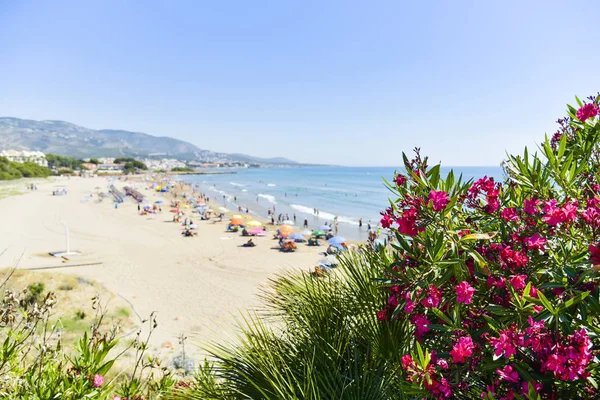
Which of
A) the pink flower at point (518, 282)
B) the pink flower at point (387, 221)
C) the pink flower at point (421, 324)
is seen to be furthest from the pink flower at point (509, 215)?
the pink flower at point (421, 324)

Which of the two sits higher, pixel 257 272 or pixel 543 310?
pixel 543 310

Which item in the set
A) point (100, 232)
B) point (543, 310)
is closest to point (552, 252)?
point (543, 310)

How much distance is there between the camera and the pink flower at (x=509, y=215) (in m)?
2.19

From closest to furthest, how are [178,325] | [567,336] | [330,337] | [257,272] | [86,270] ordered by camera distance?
1. [567,336]
2. [330,337]
3. [178,325]
4. [86,270]
5. [257,272]

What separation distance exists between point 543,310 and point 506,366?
338mm

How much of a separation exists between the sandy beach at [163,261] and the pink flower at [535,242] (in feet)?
18.9

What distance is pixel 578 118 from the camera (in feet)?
8.16

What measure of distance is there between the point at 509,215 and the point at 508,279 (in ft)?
1.41

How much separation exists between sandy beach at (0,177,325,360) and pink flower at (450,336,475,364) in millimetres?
5595

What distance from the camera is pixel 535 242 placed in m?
2.00

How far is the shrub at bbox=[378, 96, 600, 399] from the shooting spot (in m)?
1.68

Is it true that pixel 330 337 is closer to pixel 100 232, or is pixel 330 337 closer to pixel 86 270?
pixel 86 270

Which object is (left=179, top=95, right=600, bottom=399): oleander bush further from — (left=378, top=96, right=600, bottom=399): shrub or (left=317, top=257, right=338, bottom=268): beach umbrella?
(left=317, top=257, right=338, bottom=268): beach umbrella

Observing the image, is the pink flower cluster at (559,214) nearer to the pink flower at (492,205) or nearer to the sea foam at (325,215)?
the pink flower at (492,205)
